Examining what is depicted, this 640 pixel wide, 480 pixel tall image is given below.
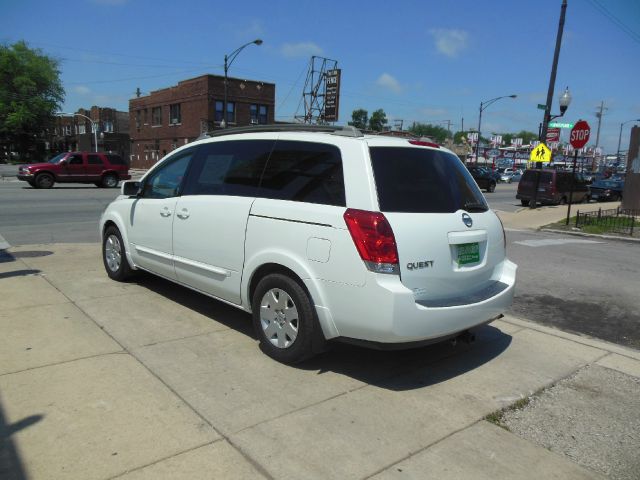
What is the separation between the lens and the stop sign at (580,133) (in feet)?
46.7

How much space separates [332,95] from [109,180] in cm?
2501

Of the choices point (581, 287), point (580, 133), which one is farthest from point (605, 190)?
point (581, 287)

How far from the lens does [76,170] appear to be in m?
24.7

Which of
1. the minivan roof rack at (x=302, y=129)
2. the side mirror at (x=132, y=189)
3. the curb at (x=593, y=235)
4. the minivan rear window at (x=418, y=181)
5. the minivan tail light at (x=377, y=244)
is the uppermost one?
the minivan roof rack at (x=302, y=129)

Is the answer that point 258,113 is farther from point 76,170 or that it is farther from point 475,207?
point 475,207

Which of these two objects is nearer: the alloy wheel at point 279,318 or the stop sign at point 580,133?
the alloy wheel at point 279,318

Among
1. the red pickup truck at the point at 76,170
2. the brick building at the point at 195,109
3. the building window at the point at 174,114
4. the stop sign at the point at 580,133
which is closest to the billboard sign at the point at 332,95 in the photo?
the brick building at the point at 195,109

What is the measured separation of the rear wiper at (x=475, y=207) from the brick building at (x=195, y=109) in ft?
118

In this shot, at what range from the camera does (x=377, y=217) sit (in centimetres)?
349

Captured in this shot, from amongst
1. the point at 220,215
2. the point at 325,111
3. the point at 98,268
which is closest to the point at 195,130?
the point at 325,111

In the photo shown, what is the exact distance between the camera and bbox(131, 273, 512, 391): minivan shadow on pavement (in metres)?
3.97

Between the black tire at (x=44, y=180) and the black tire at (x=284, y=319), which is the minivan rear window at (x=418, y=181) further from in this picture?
the black tire at (x=44, y=180)

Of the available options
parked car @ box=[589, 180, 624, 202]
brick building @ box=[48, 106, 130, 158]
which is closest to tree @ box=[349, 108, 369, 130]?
brick building @ box=[48, 106, 130, 158]

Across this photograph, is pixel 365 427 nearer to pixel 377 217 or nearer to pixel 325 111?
pixel 377 217
